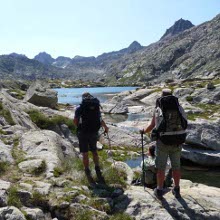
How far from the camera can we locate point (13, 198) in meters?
11.6

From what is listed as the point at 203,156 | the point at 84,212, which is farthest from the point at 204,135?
the point at 84,212

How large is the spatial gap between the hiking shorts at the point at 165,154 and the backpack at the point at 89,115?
9.38 feet

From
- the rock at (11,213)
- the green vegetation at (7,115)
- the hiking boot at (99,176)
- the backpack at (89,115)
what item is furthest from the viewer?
the green vegetation at (7,115)

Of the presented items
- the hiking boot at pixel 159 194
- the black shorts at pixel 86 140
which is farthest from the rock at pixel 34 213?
the hiking boot at pixel 159 194

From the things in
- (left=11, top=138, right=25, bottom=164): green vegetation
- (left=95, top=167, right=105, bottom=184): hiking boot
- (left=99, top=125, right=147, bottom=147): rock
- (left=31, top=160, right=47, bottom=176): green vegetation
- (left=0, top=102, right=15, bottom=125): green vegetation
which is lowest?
(left=99, top=125, right=147, bottom=147): rock

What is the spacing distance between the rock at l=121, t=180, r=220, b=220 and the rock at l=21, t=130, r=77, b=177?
3472mm

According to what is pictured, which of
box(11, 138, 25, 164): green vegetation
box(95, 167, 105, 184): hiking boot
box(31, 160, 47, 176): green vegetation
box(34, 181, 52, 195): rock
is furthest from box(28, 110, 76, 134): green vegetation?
box(34, 181, 52, 195): rock

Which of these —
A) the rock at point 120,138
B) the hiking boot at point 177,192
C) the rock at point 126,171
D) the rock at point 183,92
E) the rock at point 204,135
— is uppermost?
the hiking boot at point 177,192

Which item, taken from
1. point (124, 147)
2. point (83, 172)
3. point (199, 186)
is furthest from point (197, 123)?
point (83, 172)

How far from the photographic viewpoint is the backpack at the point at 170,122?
13.2m

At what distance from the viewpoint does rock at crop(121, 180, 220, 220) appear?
12484 millimetres

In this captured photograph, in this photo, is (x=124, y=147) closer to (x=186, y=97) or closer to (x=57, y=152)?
(x=57, y=152)

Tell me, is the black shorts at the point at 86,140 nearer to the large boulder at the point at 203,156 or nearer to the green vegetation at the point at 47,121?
the large boulder at the point at 203,156

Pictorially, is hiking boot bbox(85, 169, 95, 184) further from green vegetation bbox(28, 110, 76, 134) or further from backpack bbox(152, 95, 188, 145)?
green vegetation bbox(28, 110, 76, 134)
